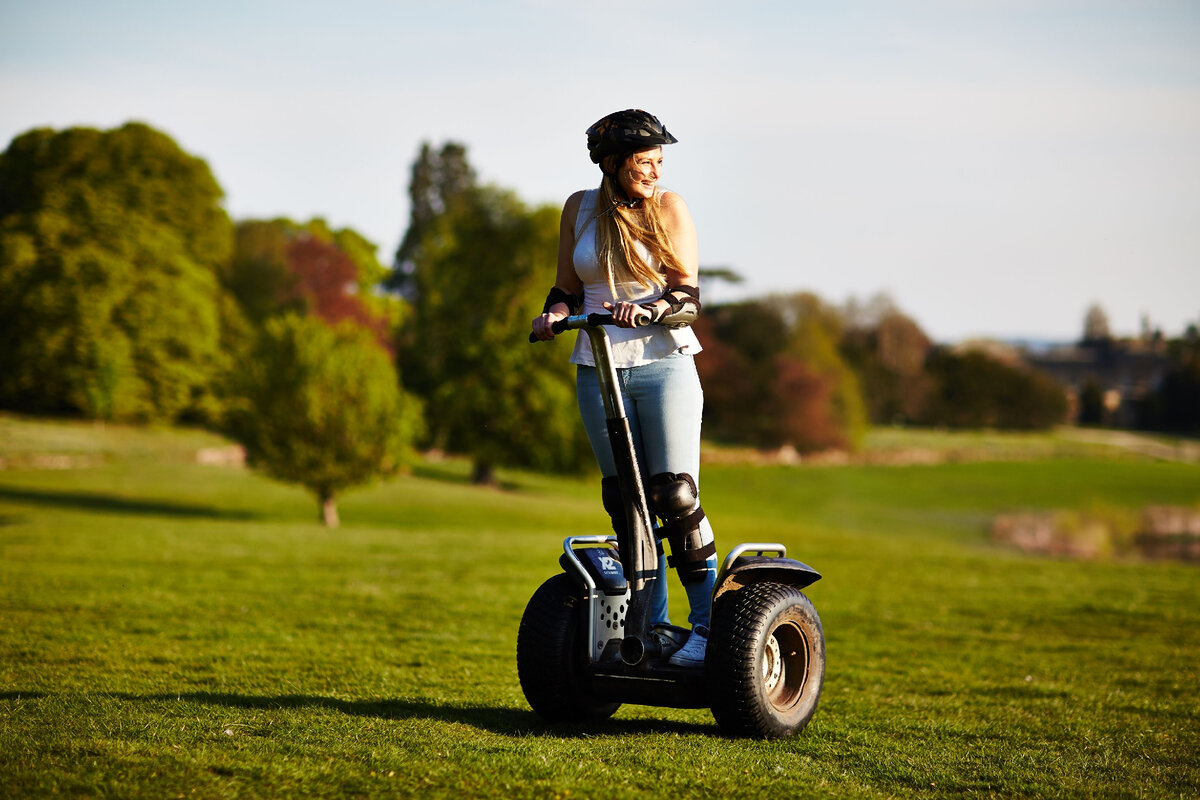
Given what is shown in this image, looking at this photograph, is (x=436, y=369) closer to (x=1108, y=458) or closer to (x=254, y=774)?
(x=254, y=774)

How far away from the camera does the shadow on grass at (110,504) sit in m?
33.5

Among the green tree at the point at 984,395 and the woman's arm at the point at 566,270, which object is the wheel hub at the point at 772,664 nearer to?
the woman's arm at the point at 566,270

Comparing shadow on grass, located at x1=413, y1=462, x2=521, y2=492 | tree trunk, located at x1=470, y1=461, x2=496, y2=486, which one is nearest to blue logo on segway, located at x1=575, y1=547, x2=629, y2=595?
shadow on grass, located at x1=413, y1=462, x2=521, y2=492

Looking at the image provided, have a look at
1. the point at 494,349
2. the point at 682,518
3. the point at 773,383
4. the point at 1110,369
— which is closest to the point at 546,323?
the point at 682,518

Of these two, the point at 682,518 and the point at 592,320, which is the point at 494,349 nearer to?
the point at 682,518

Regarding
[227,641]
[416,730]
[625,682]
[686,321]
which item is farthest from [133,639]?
[686,321]

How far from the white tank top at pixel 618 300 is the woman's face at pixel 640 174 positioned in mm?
176

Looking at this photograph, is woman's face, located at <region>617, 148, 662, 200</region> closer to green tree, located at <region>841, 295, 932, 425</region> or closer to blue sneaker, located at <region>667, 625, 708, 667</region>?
blue sneaker, located at <region>667, 625, 708, 667</region>

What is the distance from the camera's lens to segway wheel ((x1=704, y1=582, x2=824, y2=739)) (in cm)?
536

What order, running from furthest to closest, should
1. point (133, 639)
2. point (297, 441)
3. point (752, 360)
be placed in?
point (752, 360) → point (297, 441) → point (133, 639)

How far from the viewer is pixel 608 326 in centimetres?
561

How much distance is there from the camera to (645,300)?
18.3ft

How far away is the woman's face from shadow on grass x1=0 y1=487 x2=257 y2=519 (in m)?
30.0

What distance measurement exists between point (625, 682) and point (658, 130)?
2636 millimetres
